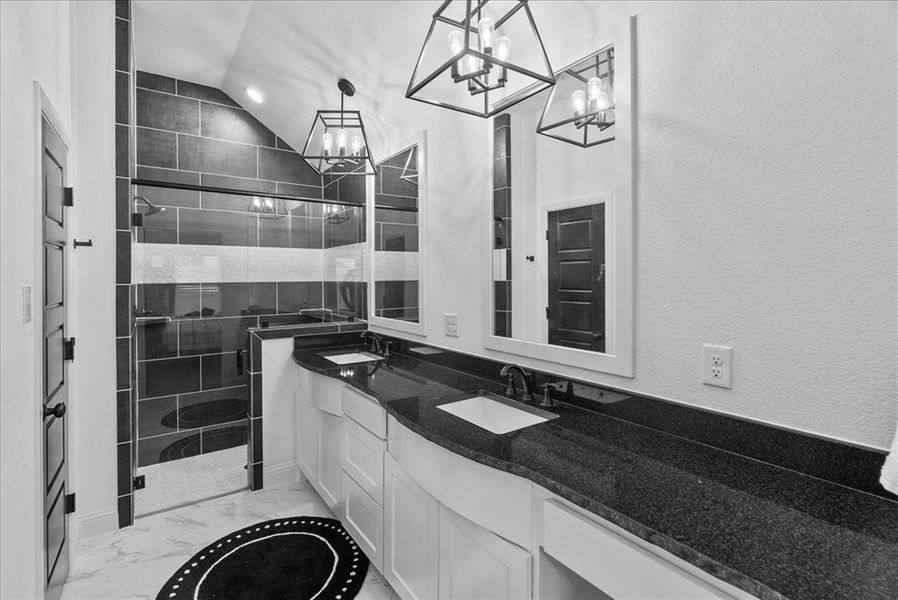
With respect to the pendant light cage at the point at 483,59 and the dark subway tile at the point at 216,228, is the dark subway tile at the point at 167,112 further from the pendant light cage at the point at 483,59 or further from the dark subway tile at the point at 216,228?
the pendant light cage at the point at 483,59

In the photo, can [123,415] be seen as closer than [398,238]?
Yes

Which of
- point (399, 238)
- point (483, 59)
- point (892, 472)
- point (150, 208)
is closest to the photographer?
point (892, 472)

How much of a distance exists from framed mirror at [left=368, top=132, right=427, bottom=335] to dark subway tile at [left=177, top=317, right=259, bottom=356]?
A: 1173 mm

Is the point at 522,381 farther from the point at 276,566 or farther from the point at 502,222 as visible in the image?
the point at 276,566

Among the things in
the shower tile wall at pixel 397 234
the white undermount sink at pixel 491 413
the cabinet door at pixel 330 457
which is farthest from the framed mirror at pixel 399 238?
the white undermount sink at pixel 491 413

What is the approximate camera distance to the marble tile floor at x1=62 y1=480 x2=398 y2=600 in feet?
6.23

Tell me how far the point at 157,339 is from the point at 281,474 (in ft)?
4.73

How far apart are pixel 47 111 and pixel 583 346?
206cm

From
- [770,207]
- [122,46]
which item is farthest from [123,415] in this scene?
[770,207]

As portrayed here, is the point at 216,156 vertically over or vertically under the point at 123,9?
under

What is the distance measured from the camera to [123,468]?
2.34 metres

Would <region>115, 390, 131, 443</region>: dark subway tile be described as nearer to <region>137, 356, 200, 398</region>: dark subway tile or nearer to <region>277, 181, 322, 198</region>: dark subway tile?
<region>137, 356, 200, 398</region>: dark subway tile

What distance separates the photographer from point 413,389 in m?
1.92

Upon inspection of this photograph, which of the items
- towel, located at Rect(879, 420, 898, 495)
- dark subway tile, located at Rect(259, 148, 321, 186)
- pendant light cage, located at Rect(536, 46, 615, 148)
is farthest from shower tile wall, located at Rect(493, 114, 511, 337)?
dark subway tile, located at Rect(259, 148, 321, 186)
